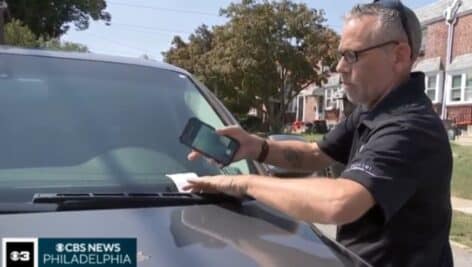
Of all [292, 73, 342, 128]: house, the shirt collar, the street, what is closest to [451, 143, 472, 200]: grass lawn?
the street

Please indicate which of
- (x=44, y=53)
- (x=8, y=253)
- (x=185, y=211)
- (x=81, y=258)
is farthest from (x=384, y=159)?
(x=44, y=53)

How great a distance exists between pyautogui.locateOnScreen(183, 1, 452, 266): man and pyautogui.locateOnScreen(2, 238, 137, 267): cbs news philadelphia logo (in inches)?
22.4

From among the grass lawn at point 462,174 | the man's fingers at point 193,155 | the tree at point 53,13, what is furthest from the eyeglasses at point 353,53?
the tree at point 53,13

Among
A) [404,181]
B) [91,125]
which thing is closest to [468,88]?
[91,125]

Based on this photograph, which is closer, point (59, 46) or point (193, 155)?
point (193, 155)

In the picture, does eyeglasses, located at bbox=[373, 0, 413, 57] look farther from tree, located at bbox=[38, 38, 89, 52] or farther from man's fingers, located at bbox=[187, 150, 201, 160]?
tree, located at bbox=[38, 38, 89, 52]

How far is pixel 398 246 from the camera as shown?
2041mm

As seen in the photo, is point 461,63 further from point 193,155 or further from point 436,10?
point 193,155

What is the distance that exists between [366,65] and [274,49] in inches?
854

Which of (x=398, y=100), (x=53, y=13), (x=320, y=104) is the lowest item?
(x=320, y=104)

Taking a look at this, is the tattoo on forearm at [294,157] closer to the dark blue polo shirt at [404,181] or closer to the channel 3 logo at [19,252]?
the dark blue polo shirt at [404,181]

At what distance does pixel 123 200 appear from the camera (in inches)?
77.1

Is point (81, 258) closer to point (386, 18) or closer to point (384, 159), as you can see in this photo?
point (384, 159)

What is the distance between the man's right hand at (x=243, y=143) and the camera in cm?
247
